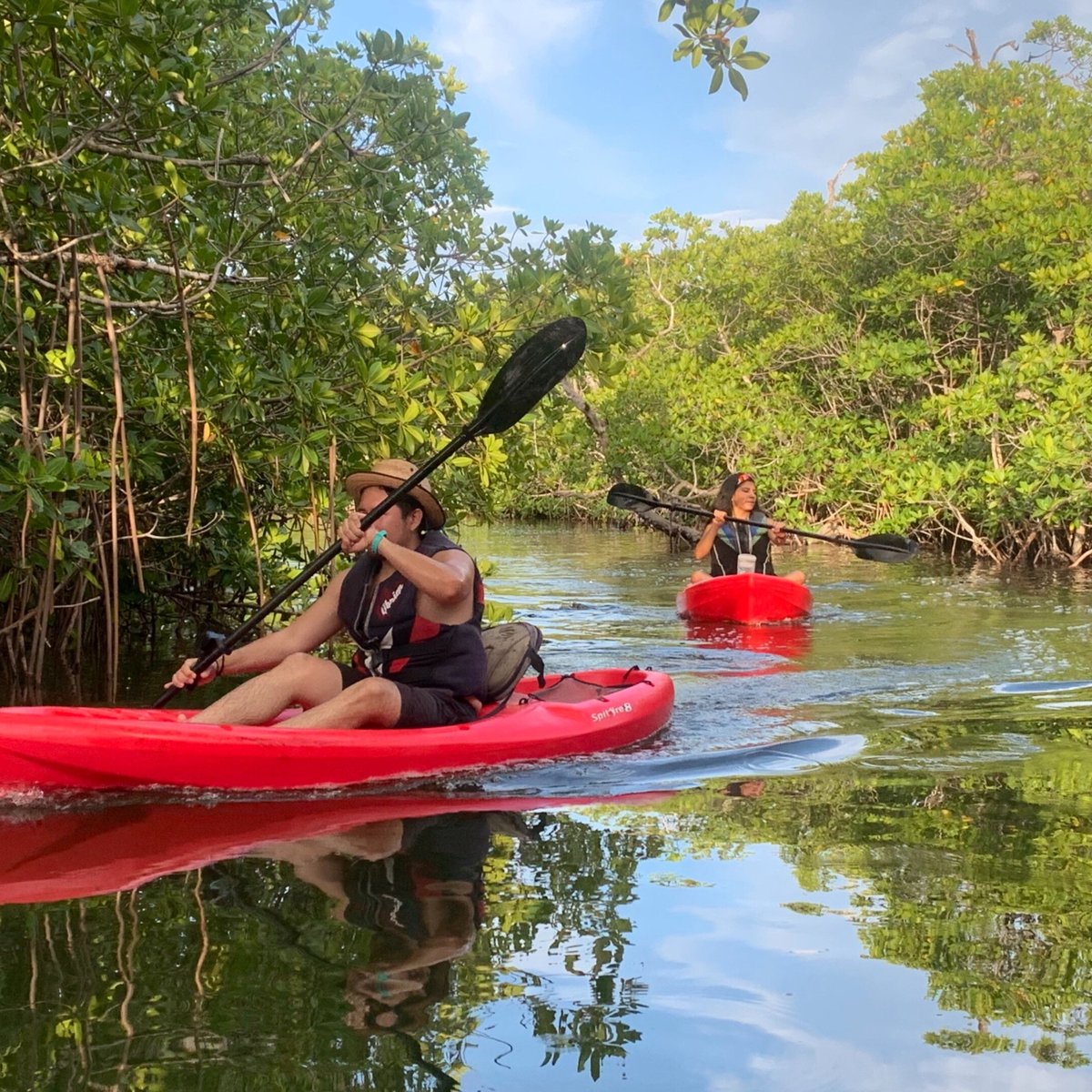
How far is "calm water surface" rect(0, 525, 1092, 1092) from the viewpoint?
218cm

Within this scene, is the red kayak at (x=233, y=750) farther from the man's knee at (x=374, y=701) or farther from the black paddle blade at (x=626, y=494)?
the black paddle blade at (x=626, y=494)

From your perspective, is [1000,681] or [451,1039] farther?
[1000,681]

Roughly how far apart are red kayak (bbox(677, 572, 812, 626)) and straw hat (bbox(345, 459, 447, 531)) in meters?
4.88

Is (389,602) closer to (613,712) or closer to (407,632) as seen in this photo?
(407,632)

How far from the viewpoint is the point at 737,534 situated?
398 inches

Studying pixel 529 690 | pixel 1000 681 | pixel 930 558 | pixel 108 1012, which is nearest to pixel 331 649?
pixel 529 690

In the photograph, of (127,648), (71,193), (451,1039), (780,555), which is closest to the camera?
(451,1039)

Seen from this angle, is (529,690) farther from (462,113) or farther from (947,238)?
(947,238)

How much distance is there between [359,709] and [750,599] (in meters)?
5.39

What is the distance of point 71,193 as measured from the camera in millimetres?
4680

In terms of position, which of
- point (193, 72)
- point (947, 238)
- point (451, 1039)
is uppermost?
point (947, 238)

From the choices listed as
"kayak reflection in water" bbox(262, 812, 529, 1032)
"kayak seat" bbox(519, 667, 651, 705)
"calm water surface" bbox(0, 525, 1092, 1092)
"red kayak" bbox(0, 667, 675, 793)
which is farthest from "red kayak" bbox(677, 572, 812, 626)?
"kayak reflection in water" bbox(262, 812, 529, 1032)

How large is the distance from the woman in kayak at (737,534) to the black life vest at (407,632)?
511cm

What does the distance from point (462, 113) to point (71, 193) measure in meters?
1.99
